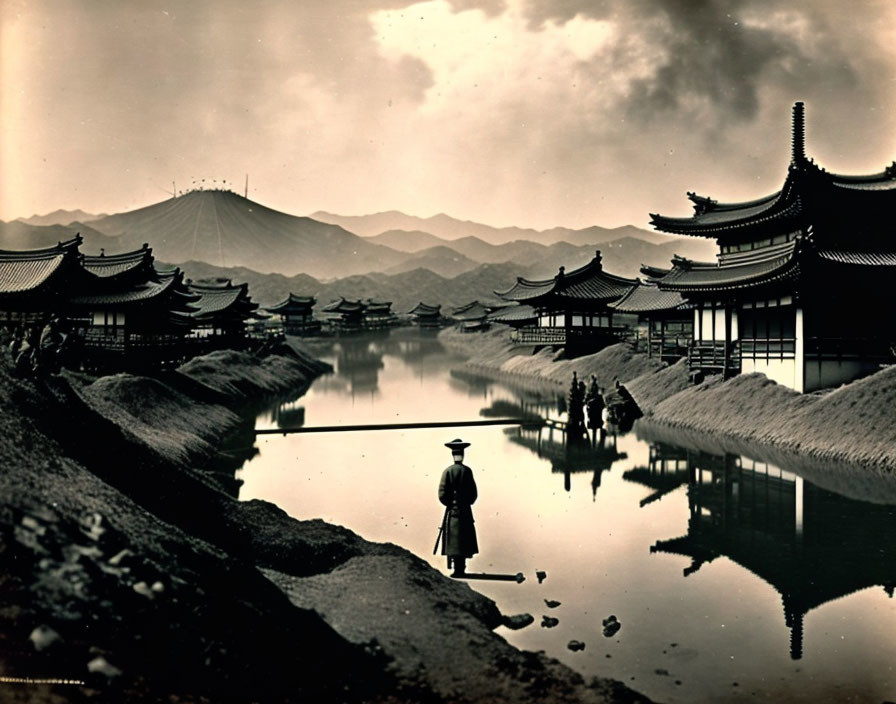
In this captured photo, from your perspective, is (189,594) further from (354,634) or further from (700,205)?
(700,205)

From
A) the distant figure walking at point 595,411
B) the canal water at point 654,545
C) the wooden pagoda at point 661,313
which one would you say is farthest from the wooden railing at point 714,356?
the canal water at point 654,545

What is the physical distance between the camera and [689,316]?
4322 cm

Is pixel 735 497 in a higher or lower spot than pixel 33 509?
lower

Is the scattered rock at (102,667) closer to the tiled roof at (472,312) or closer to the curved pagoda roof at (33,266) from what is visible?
the curved pagoda roof at (33,266)

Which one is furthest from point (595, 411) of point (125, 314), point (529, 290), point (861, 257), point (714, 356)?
point (529, 290)

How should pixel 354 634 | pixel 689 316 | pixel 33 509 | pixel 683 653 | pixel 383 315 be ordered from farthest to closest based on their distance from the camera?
pixel 383 315, pixel 689 316, pixel 683 653, pixel 354 634, pixel 33 509

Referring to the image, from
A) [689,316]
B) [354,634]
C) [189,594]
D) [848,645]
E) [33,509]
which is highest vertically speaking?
[689,316]

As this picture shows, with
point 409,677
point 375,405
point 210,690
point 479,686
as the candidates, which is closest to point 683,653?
point 479,686

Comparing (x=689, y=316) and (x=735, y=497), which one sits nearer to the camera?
(x=735, y=497)

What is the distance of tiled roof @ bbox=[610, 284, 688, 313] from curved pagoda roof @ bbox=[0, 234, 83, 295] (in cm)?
3065

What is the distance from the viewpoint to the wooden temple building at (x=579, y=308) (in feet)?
179

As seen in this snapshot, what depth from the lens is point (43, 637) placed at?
20.5 ft

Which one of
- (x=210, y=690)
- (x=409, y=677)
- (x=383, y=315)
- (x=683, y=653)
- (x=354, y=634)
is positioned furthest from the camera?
(x=383, y=315)

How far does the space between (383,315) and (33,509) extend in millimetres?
128519
